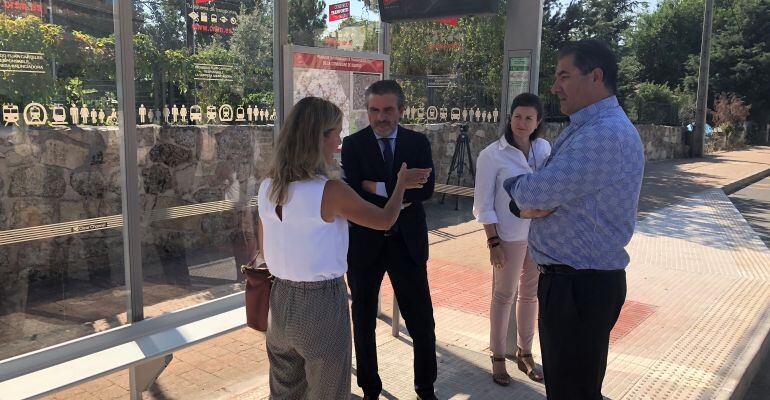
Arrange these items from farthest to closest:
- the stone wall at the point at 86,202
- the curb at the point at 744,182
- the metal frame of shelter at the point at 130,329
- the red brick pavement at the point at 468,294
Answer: the curb at the point at 744,182
the red brick pavement at the point at 468,294
the stone wall at the point at 86,202
the metal frame of shelter at the point at 130,329

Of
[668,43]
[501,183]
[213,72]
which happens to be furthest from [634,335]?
[668,43]

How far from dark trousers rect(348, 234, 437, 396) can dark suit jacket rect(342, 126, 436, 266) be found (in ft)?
0.20

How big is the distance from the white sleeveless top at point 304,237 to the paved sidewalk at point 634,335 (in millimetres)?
1653

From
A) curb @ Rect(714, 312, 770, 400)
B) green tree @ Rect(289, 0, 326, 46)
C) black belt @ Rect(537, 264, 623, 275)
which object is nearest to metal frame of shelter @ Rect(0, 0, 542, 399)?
green tree @ Rect(289, 0, 326, 46)

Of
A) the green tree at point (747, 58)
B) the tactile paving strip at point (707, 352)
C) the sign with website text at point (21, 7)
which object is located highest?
the green tree at point (747, 58)

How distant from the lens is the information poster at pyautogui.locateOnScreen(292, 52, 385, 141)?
436 cm

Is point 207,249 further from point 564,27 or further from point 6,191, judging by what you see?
point 564,27

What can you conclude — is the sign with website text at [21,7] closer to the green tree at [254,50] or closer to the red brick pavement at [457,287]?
the green tree at [254,50]

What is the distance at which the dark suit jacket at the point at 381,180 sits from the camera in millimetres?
3471

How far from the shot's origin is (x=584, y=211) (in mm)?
2496

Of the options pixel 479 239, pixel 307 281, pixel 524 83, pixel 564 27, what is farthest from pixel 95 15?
pixel 564 27

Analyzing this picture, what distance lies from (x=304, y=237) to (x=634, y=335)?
12.2ft

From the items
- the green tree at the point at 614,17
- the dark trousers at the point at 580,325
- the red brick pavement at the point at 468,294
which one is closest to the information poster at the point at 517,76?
the dark trousers at the point at 580,325

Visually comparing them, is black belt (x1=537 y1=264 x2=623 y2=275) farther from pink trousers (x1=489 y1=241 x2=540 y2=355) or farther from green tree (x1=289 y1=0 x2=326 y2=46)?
green tree (x1=289 y1=0 x2=326 y2=46)
